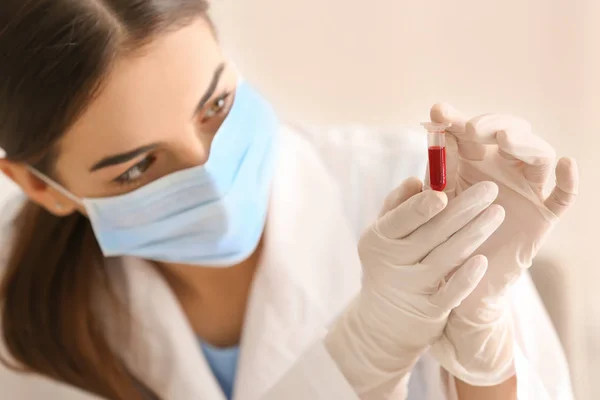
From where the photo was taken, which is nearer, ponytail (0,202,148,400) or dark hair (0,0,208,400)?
dark hair (0,0,208,400)

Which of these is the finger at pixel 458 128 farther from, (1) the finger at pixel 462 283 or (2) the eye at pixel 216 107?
(2) the eye at pixel 216 107

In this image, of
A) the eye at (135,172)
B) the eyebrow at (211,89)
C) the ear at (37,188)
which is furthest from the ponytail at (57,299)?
the eyebrow at (211,89)

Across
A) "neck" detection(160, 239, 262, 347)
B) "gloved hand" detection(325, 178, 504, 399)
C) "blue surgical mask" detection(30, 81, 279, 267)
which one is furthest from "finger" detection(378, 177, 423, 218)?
"neck" detection(160, 239, 262, 347)

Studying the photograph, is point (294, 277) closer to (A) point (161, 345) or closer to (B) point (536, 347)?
(A) point (161, 345)

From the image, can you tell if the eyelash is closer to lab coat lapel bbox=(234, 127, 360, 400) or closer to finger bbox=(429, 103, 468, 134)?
lab coat lapel bbox=(234, 127, 360, 400)

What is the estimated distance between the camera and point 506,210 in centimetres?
61

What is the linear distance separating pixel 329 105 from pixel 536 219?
81cm

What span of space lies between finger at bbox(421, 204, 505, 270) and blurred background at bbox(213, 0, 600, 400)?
0.55m

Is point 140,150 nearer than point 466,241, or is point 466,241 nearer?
point 466,241

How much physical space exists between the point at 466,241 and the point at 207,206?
1.15ft

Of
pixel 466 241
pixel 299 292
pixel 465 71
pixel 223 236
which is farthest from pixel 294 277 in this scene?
pixel 465 71

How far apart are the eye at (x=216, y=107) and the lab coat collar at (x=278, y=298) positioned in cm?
18

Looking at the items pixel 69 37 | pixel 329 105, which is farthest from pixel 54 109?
pixel 329 105

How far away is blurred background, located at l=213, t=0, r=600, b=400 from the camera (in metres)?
1.11
